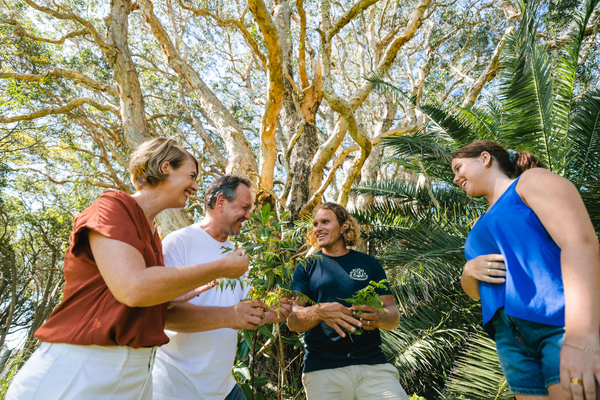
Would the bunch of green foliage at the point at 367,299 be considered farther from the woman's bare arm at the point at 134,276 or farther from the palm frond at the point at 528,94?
the palm frond at the point at 528,94

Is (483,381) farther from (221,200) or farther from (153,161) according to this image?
(153,161)

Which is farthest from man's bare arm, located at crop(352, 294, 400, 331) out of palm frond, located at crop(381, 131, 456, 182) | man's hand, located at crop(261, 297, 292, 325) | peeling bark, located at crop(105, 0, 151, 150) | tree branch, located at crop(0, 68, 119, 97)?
tree branch, located at crop(0, 68, 119, 97)

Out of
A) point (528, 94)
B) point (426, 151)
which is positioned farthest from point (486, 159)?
point (426, 151)

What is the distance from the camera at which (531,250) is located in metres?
1.37

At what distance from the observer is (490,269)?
4.87 feet

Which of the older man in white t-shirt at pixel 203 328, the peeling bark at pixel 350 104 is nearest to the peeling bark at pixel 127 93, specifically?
the peeling bark at pixel 350 104

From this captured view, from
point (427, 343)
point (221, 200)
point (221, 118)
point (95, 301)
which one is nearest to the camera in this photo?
point (95, 301)

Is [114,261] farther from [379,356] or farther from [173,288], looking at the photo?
[379,356]

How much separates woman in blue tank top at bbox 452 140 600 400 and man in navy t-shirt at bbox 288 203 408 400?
2.80ft

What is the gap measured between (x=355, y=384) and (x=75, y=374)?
1613 millimetres

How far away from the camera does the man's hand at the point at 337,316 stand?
6.96 ft

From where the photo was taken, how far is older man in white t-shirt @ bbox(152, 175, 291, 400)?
1781 millimetres

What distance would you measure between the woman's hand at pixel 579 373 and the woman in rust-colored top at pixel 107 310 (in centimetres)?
115

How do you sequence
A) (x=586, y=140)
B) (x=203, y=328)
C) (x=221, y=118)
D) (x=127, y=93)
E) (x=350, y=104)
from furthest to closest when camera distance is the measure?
(x=127, y=93), (x=221, y=118), (x=350, y=104), (x=586, y=140), (x=203, y=328)
